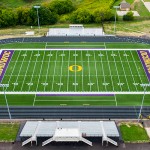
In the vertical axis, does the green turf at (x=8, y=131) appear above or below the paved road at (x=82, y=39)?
above

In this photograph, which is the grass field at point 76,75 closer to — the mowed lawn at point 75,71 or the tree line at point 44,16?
the mowed lawn at point 75,71

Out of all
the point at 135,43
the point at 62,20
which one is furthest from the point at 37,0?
the point at 135,43

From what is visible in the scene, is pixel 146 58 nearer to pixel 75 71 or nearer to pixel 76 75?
pixel 75 71

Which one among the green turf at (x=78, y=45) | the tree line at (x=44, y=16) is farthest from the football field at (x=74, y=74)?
the tree line at (x=44, y=16)

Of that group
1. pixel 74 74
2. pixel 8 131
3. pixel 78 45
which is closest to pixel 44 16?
pixel 78 45

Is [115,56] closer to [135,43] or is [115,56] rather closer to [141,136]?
[135,43]

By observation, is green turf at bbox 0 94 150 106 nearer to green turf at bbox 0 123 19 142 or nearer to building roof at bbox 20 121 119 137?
green turf at bbox 0 123 19 142

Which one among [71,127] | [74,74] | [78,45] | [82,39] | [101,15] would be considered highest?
[71,127]

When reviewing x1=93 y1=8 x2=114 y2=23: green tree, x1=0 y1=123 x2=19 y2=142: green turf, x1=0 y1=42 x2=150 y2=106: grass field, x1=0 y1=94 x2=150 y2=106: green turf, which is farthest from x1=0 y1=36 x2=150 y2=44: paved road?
x1=0 y1=123 x2=19 y2=142: green turf
